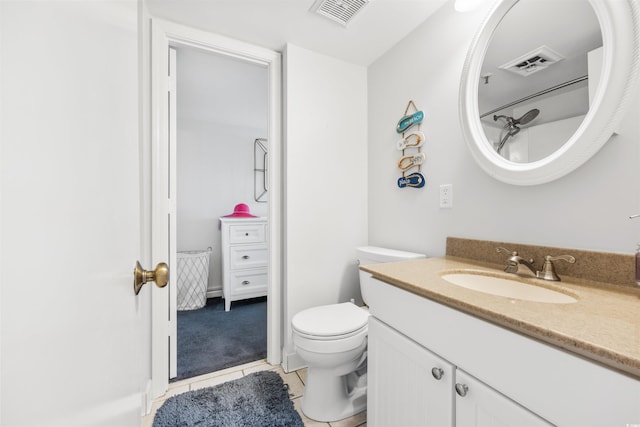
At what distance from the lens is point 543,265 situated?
3.30ft

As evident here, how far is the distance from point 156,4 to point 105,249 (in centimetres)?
175

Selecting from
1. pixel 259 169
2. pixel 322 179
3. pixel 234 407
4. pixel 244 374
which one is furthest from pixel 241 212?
pixel 234 407

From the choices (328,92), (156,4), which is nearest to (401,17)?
(328,92)

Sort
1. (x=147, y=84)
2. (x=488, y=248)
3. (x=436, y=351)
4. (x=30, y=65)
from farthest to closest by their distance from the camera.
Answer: (x=147, y=84) < (x=488, y=248) < (x=436, y=351) < (x=30, y=65)

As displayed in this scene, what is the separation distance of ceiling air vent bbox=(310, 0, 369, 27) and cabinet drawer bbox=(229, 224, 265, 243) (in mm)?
2110

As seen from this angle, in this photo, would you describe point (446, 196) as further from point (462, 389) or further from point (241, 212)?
point (241, 212)

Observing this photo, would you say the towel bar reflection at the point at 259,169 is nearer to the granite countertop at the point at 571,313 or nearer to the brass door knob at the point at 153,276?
the granite countertop at the point at 571,313

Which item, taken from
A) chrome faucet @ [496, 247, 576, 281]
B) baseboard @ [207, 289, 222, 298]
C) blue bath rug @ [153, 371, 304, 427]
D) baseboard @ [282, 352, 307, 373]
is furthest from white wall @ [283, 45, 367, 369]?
baseboard @ [207, 289, 222, 298]

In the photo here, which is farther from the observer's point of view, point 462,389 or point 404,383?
point 404,383

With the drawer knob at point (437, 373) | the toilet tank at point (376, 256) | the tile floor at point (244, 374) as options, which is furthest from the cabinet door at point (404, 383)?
the toilet tank at point (376, 256)

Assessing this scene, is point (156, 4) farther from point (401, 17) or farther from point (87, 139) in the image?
point (87, 139)

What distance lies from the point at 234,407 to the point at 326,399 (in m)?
0.49

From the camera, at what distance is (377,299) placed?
3.42 ft

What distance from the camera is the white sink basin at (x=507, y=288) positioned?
0.88 meters
